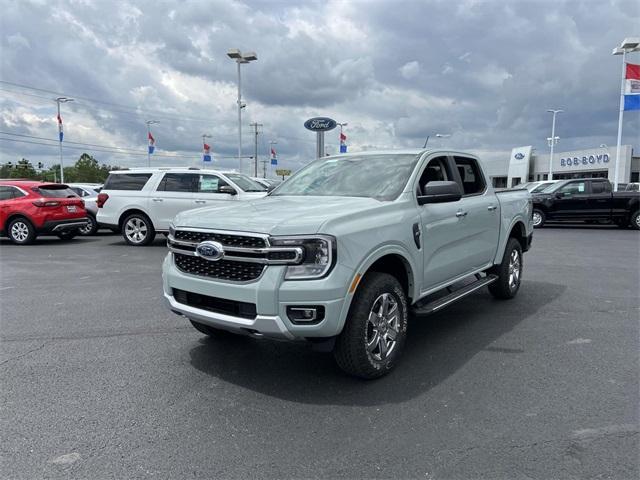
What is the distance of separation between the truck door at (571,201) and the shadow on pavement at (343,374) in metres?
13.1

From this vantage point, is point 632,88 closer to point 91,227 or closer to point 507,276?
point 507,276

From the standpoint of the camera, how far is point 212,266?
3.74m

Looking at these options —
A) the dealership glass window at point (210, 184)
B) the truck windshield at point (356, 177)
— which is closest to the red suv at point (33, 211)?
the dealership glass window at point (210, 184)

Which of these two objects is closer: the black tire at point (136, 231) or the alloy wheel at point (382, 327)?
the alloy wheel at point (382, 327)

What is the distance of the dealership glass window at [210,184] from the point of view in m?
12.1

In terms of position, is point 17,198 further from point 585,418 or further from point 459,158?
point 585,418

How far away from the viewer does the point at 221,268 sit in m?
3.67

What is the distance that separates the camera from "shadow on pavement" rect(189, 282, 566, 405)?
365 centimetres

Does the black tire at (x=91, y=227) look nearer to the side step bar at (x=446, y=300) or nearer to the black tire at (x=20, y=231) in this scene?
the black tire at (x=20, y=231)

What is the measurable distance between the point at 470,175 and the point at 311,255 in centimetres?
324

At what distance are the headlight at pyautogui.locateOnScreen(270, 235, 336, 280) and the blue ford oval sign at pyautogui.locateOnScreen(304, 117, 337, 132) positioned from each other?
21.5m

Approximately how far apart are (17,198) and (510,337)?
12876mm

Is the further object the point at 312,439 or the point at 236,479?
the point at 312,439

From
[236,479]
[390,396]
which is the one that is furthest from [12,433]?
[390,396]
